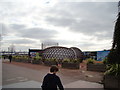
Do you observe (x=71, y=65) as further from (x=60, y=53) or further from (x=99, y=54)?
(x=99, y=54)

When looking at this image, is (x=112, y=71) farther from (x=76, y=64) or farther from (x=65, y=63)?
(x=65, y=63)

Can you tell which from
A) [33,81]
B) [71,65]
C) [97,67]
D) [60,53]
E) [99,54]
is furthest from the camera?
[60,53]

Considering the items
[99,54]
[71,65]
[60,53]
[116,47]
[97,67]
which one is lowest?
[71,65]

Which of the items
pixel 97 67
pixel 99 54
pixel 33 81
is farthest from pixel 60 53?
pixel 33 81

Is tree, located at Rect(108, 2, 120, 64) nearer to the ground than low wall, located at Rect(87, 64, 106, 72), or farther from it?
farther from it

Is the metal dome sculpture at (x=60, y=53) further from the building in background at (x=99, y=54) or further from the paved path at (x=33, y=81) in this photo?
the paved path at (x=33, y=81)

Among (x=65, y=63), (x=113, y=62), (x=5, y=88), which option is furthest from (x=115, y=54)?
(x=65, y=63)

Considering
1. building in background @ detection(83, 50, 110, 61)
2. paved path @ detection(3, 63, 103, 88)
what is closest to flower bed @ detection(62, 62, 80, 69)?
paved path @ detection(3, 63, 103, 88)

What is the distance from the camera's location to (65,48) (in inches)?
1145

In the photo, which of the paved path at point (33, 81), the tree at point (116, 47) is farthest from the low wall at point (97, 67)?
the tree at point (116, 47)

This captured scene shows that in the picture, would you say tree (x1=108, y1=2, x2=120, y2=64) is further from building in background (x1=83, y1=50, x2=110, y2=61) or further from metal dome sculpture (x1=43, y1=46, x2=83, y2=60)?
metal dome sculpture (x1=43, y1=46, x2=83, y2=60)

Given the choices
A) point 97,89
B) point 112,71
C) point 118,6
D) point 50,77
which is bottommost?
point 97,89

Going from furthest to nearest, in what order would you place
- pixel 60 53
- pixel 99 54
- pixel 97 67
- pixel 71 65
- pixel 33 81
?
pixel 60 53, pixel 99 54, pixel 71 65, pixel 97 67, pixel 33 81

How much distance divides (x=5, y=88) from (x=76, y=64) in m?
11.0
